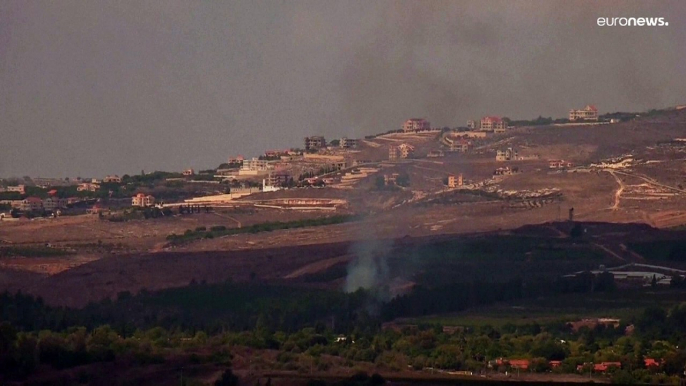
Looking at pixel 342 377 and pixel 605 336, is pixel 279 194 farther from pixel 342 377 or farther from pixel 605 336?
pixel 342 377

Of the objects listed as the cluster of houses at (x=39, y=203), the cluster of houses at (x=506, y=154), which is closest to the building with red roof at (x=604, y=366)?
the cluster of houses at (x=506, y=154)

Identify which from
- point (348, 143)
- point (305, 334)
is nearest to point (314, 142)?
point (348, 143)

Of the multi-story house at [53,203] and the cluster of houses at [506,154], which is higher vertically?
the cluster of houses at [506,154]

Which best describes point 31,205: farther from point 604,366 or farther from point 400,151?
point 604,366

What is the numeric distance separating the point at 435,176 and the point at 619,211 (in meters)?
10.5

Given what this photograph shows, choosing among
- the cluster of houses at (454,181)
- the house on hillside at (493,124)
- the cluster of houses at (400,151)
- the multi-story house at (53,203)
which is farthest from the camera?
the house on hillside at (493,124)

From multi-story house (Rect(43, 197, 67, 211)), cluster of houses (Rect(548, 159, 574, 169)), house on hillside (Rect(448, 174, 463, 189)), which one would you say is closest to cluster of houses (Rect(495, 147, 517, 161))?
cluster of houses (Rect(548, 159, 574, 169))

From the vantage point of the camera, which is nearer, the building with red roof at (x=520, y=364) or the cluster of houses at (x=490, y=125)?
the building with red roof at (x=520, y=364)

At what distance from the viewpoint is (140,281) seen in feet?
293

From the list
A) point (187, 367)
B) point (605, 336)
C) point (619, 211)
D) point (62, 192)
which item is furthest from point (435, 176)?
point (187, 367)

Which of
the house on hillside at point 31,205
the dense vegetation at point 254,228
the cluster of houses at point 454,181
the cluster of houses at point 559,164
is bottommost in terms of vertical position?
the dense vegetation at point 254,228

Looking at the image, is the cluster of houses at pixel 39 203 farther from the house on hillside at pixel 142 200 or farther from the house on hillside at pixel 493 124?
the house on hillside at pixel 493 124

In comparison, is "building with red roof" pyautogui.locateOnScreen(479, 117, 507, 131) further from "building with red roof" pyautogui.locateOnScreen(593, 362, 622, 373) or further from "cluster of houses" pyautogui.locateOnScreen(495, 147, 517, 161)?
"building with red roof" pyautogui.locateOnScreen(593, 362, 622, 373)

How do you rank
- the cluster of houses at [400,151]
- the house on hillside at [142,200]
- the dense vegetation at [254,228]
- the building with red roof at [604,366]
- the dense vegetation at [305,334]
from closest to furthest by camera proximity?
1. the building with red roof at [604,366]
2. the dense vegetation at [305,334]
3. the dense vegetation at [254,228]
4. the cluster of houses at [400,151]
5. the house on hillside at [142,200]
